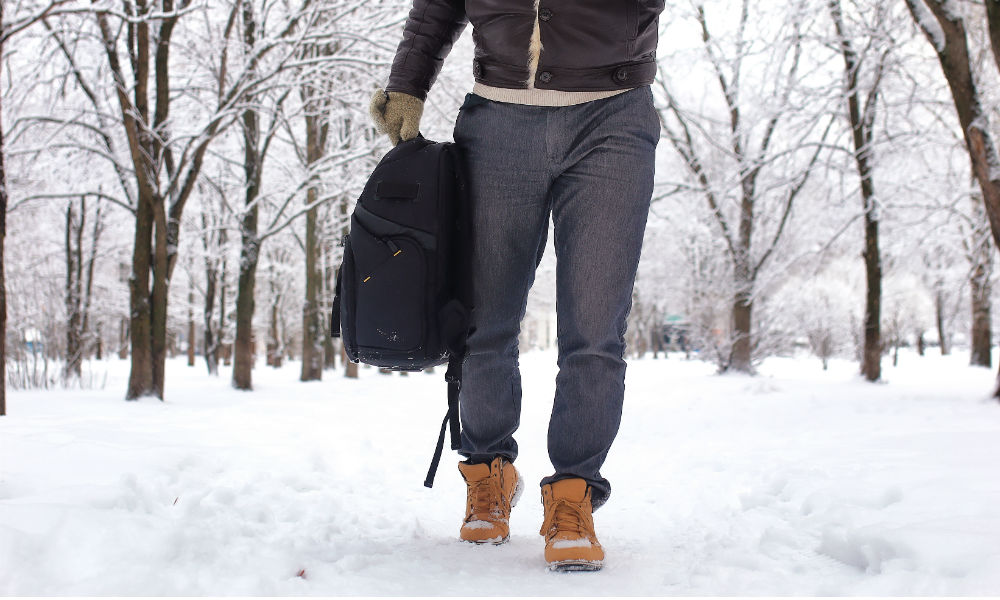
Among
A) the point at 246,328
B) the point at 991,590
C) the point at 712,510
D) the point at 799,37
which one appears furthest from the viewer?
the point at 246,328

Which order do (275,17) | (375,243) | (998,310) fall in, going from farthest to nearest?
(998,310) < (275,17) < (375,243)

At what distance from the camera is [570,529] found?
183cm

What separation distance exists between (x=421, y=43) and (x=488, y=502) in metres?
1.42

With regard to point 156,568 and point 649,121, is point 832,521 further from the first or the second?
point 156,568

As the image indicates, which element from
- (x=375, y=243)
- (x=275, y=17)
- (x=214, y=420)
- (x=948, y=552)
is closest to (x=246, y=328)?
(x=275, y=17)

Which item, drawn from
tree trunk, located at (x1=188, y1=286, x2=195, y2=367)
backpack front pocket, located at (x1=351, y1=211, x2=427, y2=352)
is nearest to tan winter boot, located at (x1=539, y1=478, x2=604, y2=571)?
backpack front pocket, located at (x1=351, y1=211, x2=427, y2=352)

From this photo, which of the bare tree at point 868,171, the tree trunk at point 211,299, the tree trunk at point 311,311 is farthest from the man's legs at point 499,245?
the tree trunk at point 211,299

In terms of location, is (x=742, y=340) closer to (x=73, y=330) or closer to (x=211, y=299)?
(x=73, y=330)

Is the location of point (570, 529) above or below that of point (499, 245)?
below

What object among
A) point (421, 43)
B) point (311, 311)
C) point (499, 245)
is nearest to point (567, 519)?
point (499, 245)

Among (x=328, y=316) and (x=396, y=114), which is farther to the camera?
(x=328, y=316)

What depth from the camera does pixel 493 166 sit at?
2072 mm

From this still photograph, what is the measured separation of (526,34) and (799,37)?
8.00m

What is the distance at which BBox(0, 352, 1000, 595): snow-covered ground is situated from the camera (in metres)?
1.53
